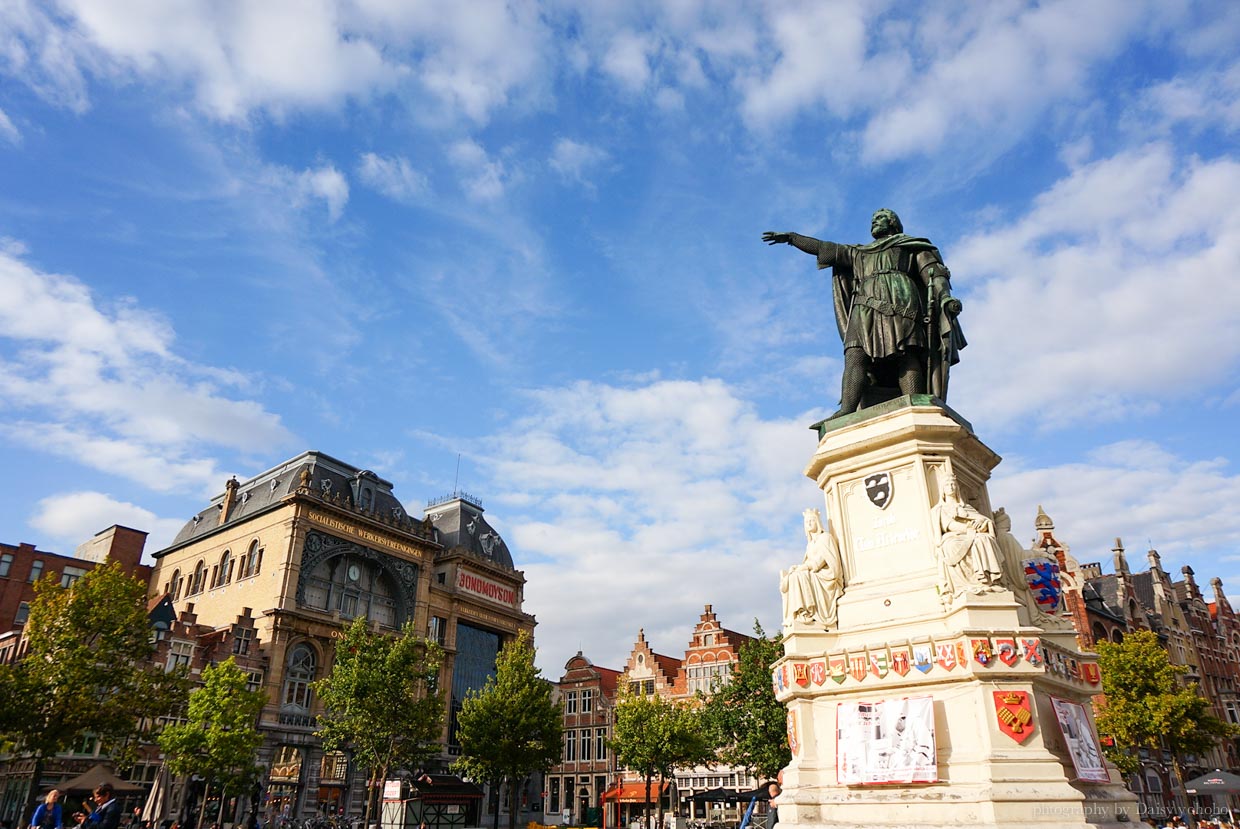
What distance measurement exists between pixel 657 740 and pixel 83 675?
25600 millimetres

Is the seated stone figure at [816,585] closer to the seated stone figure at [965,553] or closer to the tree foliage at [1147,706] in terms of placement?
the seated stone figure at [965,553]

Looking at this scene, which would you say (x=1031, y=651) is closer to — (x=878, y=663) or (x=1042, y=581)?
(x=878, y=663)

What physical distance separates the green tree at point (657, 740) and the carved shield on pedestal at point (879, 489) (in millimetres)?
31489

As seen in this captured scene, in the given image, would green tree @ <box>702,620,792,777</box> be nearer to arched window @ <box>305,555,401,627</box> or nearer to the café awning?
the café awning

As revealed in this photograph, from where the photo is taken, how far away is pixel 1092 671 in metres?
10.1

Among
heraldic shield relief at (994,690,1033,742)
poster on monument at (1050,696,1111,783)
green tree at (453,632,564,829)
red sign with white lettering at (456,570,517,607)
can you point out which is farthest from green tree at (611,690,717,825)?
heraldic shield relief at (994,690,1033,742)

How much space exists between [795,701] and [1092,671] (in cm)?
382

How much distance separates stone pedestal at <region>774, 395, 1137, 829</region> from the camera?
8367mm

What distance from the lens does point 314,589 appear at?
1748 inches

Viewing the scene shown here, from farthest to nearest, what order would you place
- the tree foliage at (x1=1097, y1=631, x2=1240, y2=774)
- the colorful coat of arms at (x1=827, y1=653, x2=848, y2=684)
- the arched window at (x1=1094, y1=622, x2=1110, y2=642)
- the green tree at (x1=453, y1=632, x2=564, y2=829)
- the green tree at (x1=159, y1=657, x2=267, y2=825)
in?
the arched window at (x1=1094, y1=622, x2=1110, y2=642) < the green tree at (x1=453, y1=632, x2=564, y2=829) < the tree foliage at (x1=1097, y1=631, x2=1240, y2=774) < the green tree at (x1=159, y1=657, x2=267, y2=825) < the colorful coat of arms at (x1=827, y1=653, x2=848, y2=684)

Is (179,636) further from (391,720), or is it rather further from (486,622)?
(486,622)

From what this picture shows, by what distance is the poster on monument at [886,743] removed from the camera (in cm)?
872

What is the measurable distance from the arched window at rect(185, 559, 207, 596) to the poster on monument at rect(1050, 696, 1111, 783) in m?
49.9

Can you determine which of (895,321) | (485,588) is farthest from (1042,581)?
(485,588)
